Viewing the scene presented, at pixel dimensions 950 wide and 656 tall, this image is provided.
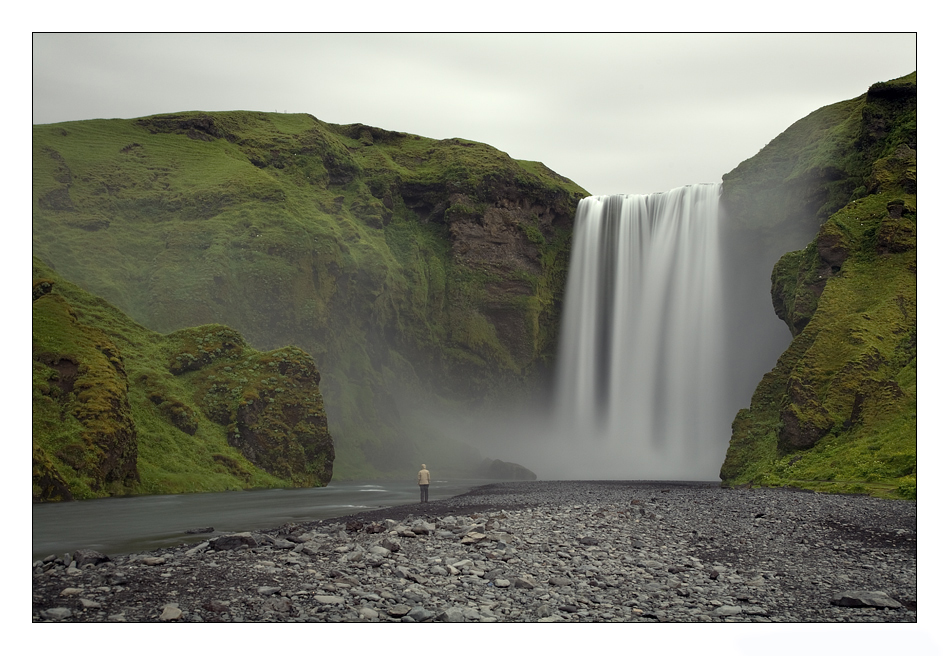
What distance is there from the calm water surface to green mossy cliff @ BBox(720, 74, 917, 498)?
49.6 ft

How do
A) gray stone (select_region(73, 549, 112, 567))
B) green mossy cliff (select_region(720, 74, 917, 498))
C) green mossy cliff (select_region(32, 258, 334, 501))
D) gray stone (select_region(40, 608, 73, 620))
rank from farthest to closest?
green mossy cliff (select_region(32, 258, 334, 501)) < green mossy cliff (select_region(720, 74, 917, 498)) < gray stone (select_region(73, 549, 112, 567)) < gray stone (select_region(40, 608, 73, 620))

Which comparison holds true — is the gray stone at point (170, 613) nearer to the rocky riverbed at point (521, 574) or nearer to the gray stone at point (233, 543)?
the rocky riverbed at point (521, 574)

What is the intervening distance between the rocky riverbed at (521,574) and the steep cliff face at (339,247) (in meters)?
41.3

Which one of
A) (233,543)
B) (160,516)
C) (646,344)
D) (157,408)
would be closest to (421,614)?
(233,543)

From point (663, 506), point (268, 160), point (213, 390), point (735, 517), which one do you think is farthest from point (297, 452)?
point (268, 160)

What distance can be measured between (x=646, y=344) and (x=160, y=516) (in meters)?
44.6

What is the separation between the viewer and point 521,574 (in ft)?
35.0

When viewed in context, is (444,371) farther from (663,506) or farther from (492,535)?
(492,535)

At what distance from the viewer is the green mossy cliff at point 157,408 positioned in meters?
28.3

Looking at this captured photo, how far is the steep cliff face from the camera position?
5891 centimetres

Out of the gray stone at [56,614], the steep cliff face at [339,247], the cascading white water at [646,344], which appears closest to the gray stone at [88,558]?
the gray stone at [56,614]

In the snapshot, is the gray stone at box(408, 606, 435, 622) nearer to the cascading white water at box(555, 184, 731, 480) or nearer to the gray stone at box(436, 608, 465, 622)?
the gray stone at box(436, 608, 465, 622)

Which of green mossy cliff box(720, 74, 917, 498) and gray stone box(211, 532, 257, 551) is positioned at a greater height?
green mossy cliff box(720, 74, 917, 498)

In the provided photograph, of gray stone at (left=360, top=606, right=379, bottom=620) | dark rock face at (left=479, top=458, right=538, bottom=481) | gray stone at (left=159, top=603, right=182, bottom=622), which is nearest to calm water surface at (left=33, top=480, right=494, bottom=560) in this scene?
gray stone at (left=159, top=603, right=182, bottom=622)
